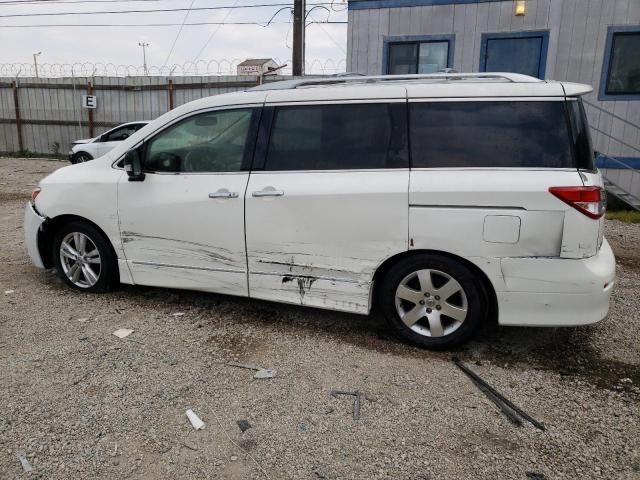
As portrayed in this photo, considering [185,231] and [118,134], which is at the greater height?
[118,134]

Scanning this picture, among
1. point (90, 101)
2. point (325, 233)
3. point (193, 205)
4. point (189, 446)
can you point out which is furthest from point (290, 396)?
point (90, 101)

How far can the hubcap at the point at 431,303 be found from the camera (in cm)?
356

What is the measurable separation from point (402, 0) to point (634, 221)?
6042 mm

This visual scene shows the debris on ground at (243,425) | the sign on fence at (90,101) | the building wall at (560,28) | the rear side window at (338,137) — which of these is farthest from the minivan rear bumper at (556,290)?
the sign on fence at (90,101)

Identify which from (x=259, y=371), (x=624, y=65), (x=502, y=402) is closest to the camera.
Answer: (x=502, y=402)

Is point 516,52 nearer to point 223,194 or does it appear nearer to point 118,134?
point 223,194

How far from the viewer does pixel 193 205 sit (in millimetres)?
4051

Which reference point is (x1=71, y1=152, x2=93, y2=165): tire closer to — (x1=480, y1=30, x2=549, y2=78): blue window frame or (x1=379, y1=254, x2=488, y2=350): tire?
(x1=480, y1=30, x2=549, y2=78): blue window frame

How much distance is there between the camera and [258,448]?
105 inches

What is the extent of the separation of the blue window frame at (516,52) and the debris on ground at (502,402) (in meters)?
8.33

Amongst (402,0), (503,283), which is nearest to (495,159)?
(503,283)

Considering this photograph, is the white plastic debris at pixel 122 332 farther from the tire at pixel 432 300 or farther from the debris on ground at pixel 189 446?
the tire at pixel 432 300

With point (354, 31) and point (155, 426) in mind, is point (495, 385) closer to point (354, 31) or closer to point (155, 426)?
point (155, 426)

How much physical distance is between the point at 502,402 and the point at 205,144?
2.86 m
